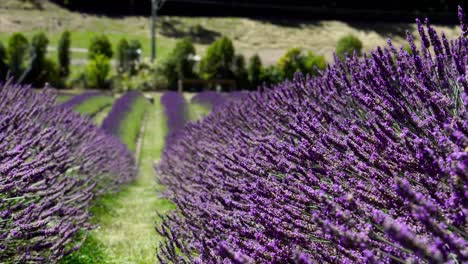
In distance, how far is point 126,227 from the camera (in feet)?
23.0

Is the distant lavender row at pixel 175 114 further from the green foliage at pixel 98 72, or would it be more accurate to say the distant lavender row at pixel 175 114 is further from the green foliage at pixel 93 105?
the green foliage at pixel 98 72

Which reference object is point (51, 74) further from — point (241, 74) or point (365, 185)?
point (365, 185)

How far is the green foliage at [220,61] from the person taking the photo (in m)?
34.3

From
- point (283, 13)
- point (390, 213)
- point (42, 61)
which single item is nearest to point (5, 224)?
point (390, 213)

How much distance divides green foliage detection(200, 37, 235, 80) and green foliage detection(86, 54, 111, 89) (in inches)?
218

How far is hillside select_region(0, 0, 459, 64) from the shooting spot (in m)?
51.0

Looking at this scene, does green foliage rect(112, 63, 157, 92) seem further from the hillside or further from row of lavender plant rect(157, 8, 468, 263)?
row of lavender plant rect(157, 8, 468, 263)

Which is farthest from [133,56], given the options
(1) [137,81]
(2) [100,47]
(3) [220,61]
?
(3) [220,61]

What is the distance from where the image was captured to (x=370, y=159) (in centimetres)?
260

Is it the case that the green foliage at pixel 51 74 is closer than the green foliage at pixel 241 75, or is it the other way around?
the green foliage at pixel 51 74

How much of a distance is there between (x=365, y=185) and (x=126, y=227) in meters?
4.78

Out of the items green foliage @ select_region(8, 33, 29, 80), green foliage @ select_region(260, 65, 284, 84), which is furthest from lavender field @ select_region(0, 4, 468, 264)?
green foliage @ select_region(8, 33, 29, 80)

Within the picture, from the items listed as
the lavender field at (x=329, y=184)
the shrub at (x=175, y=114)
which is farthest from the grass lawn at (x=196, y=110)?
the lavender field at (x=329, y=184)

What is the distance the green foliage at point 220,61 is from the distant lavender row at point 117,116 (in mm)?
10318
